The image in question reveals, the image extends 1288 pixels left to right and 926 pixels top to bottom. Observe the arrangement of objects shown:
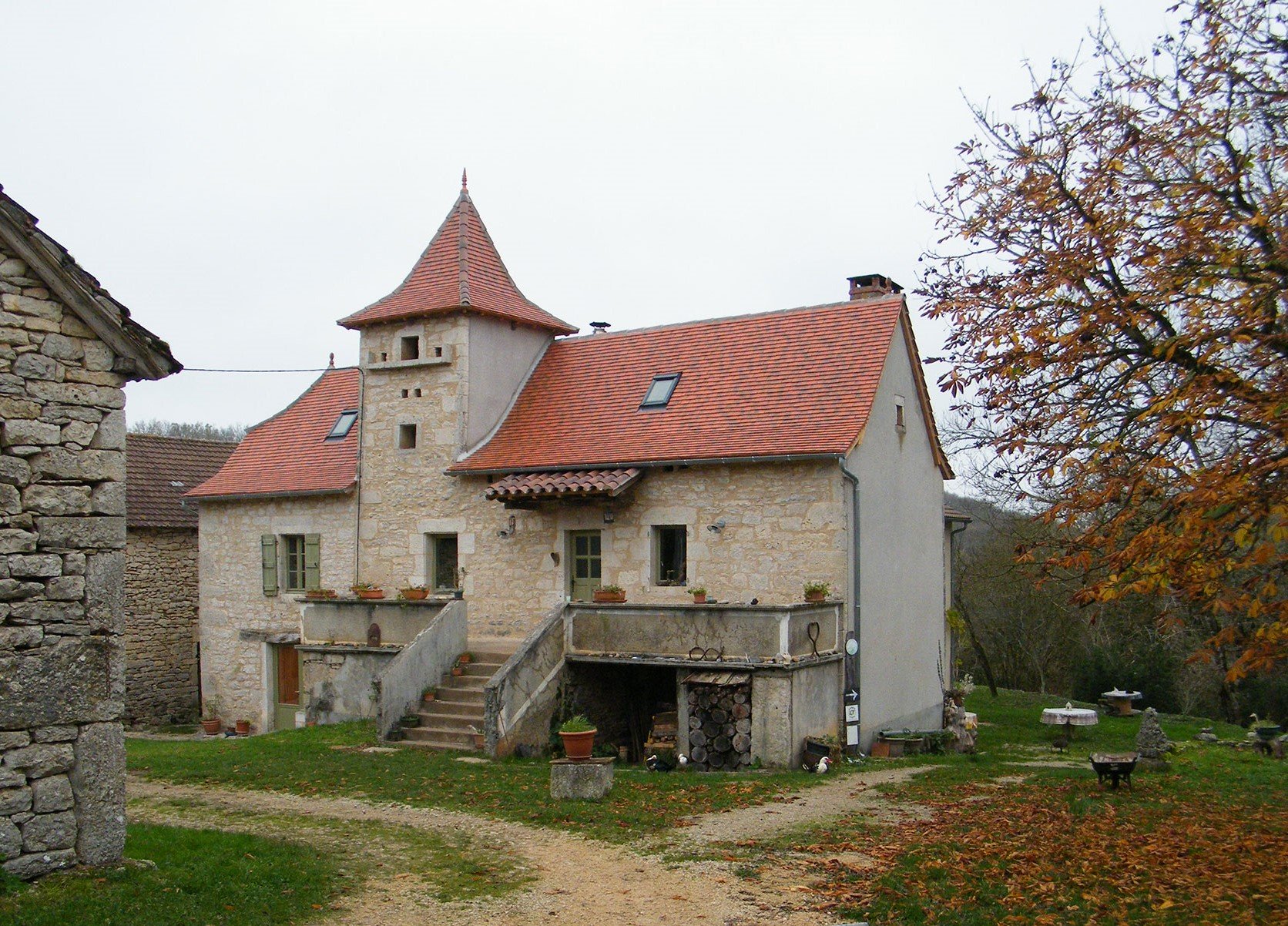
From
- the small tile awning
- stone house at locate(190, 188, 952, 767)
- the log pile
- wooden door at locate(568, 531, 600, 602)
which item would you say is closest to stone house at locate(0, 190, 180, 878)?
stone house at locate(190, 188, 952, 767)

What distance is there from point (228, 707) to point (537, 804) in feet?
48.7

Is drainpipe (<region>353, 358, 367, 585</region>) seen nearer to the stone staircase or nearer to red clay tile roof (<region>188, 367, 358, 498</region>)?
red clay tile roof (<region>188, 367, 358, 498</region>)

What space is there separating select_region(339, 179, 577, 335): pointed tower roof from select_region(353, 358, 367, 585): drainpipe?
1183mm

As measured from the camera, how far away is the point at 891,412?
1988 cm

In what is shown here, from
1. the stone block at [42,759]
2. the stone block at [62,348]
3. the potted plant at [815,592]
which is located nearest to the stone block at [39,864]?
the stone block at [42,759]

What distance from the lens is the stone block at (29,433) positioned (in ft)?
27.9

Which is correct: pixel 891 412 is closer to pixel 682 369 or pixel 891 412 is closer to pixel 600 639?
pixel 682 369

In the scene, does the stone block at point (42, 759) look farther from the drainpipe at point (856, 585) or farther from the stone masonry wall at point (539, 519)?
the drainpipe at point (856, 585)

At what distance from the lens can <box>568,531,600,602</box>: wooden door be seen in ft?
65.3

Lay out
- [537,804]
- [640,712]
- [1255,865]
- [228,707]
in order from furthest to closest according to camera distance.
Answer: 1. [228,707]
2. [640,712]
3. [537,804]
4. [1255,865]

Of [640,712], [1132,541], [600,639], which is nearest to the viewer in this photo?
[1132,541]

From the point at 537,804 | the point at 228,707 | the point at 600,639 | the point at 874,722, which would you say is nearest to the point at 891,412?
the point at 874,722

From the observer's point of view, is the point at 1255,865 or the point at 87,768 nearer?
the point at 87,768

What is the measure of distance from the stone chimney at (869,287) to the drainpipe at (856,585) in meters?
4.88
